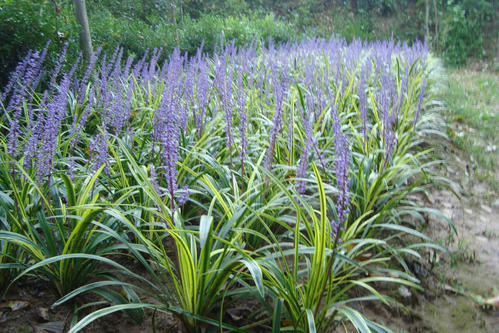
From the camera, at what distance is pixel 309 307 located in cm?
164

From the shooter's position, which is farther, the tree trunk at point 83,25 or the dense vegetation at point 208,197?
the tree trunk at point 83,25

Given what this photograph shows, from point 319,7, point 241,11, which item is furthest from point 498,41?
point 241,11

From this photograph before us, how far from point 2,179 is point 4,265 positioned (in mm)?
824

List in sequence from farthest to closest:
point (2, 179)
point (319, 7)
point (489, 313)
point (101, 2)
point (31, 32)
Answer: point (319, 7) → point (101, 2) → point (31, 32) → point (2, 179) → point (489, 313)

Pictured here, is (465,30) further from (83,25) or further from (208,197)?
(208,197)

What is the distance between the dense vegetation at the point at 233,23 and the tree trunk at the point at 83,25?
0.42 ft

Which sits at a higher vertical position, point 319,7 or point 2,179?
point 319,7

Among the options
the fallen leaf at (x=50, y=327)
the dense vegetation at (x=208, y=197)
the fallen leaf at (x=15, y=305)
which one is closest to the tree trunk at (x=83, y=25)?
the dense vegetation at (x=208, y=197)

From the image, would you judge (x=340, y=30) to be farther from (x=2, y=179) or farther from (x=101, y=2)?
(x=2, y=179)

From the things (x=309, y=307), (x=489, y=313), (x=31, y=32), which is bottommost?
(x=489, y=313)

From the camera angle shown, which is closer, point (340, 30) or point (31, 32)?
point (31, 32)

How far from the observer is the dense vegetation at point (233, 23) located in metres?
4.27

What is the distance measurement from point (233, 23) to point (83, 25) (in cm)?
607

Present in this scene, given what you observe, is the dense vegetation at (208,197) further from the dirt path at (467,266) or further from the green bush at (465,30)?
the green bush at (465,30)
